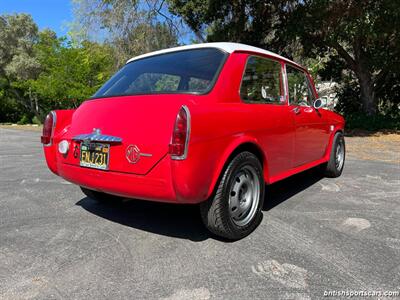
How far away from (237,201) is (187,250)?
2.07ft

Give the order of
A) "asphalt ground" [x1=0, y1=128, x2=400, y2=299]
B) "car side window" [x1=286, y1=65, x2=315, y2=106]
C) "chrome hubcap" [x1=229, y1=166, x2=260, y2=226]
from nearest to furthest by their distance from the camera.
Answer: "asphalt ground" [x1=0, y1=128, x2=400, y2=299], "chrome hubcap" [x1=229, y1=166, x2=260, y2=226], "car side window" [x1=286, y1=65, x2=315, y2=106]

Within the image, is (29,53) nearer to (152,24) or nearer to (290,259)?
(152,24)

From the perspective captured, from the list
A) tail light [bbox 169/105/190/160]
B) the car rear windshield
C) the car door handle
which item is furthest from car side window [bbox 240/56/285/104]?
tail light [bbox 169/105/190/160]

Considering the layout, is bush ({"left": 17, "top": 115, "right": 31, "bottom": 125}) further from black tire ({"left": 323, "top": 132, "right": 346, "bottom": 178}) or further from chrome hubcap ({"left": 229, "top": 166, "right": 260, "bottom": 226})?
chrome hubcap ({"left": 229, "top": 166, "right": 260, "bottom": 226})

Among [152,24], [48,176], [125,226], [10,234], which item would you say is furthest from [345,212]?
[152,24]

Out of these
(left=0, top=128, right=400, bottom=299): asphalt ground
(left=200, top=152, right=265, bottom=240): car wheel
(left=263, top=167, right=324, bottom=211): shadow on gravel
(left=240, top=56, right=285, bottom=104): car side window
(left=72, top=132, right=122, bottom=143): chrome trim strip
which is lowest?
(left=0, top=128, right=400, bottom=299): asphalt ground

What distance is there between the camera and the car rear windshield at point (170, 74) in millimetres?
3189

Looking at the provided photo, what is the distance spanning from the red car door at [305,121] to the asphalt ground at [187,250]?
590 mm

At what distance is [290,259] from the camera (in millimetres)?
2713

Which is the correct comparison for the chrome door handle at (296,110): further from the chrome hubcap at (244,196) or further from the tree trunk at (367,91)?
the tree trunk at (367,91)

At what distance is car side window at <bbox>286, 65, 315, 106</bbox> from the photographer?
4.16 meters

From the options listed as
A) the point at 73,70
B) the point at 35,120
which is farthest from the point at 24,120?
the point at 73,70

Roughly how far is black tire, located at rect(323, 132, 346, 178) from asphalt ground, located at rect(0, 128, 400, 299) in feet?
2.80

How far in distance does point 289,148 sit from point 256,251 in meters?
1.41
